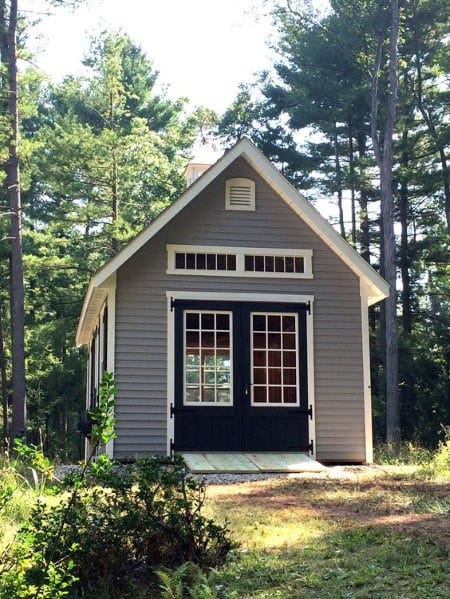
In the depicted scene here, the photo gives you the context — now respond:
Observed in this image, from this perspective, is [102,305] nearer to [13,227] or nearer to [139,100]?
[13,227]

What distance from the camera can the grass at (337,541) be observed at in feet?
15.4

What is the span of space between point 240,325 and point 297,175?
17245 mm

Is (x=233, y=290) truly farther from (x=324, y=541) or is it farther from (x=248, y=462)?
(x=324, y=541)

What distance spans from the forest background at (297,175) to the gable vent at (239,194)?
999 cm

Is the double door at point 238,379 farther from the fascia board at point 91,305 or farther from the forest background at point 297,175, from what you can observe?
the forest background at point 297,175

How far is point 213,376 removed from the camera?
11.5 metres

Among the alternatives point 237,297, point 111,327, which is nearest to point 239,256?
point 237,297

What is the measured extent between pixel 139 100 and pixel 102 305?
19636mm

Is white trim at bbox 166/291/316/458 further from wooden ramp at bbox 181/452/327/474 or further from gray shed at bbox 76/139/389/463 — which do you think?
wooden ramp at bbox 181/452/327/474

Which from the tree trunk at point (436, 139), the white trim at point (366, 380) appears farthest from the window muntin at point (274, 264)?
the tree trunk at point (436, 139)

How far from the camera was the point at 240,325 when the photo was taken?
1162 cm

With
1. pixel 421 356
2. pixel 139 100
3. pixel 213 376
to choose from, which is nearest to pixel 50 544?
pixel 213 376

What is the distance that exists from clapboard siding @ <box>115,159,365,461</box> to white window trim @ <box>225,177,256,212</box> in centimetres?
7

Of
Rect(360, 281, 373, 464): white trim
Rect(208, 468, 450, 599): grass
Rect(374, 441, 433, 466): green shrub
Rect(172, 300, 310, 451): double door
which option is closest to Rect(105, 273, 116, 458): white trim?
Rect(172, 300, 310, 451): double door
